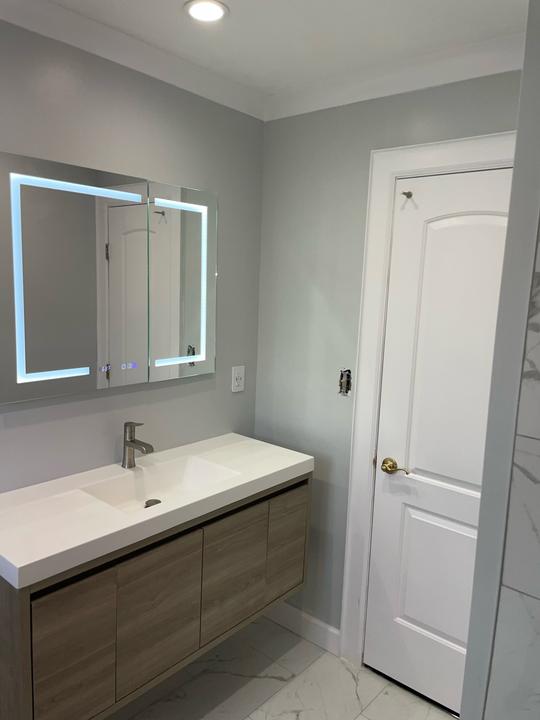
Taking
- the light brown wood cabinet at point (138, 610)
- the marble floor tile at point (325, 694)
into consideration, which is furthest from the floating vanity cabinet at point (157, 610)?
the marble floor tile at point (325, 694)

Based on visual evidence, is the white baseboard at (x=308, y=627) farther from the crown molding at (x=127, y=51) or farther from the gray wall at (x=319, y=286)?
the crown molding at (x=127, y=51)

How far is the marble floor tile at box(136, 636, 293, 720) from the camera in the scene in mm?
2121

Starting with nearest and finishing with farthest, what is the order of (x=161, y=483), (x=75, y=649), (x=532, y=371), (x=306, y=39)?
1. (x=532, y=371)
2. (x=75, y=649)
3. (x=306, y=39)
4. (x=161, y=483)

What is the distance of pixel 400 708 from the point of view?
2197 millimetres

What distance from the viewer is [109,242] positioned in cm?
196

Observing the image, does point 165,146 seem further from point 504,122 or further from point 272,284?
point 504,122

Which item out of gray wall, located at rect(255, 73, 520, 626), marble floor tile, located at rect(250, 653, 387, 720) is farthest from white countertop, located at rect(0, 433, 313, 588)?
marble floor tile, located at rect(250, 653, 387, 720)

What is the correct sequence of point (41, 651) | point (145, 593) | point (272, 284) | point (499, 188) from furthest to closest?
1. point (272, 284)
2. point (499, 188)
3. point (145, 593)
4. point (41, 651)

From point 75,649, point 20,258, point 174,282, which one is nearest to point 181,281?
point 174,282

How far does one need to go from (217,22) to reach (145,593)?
179 cm

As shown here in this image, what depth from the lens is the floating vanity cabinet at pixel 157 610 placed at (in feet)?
5.35

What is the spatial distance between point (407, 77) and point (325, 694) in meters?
2.43

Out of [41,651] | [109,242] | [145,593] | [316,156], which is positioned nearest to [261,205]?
[316,156]

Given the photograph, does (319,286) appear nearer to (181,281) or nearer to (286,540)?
(181,281)
